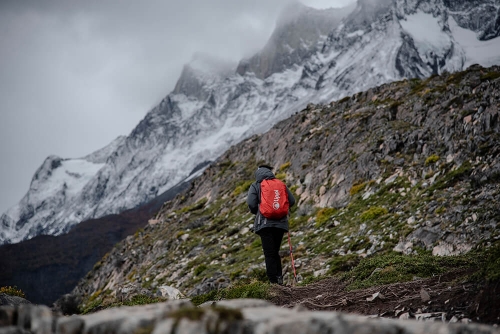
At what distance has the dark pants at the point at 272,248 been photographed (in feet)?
35.9

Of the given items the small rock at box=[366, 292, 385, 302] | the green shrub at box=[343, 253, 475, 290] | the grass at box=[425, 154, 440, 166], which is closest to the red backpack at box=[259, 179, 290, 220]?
the green shrub at box=[343, 253, 475, 290]

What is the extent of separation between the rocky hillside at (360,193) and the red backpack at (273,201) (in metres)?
2.92

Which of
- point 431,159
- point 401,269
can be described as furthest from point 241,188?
point 401,269

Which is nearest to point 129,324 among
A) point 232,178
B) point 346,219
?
point 346,219

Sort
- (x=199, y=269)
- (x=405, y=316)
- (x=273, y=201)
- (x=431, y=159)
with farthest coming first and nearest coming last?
1. (x=199, y=269)
2. (x=431, y=159)
3. (x=273, y=201)
4. (x=405, y=316)

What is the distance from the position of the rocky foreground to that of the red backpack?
257 inches

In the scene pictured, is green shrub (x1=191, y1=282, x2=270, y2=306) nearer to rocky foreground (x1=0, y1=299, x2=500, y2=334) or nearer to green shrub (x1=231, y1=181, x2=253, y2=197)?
rocky foreground (x1=0, y1=299, x2=500, y2=334)

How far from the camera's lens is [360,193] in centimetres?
1977

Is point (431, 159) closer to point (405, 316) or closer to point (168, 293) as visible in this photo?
point (168, 293)

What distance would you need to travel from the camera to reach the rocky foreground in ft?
11.6

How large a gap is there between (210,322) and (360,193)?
17.1m

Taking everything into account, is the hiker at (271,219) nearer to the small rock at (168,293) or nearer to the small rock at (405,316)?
the small rock at (168,293)

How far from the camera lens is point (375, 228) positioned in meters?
14.5

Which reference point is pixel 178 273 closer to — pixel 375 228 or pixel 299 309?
pixel 375 228
